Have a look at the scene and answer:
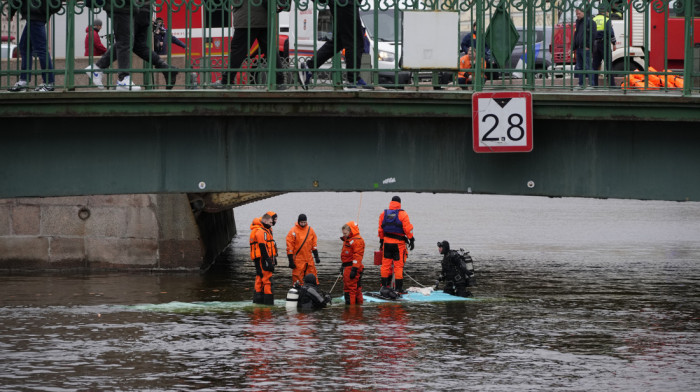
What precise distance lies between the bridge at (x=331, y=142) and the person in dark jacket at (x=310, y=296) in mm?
12074

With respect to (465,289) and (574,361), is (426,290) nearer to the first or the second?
(465,289)

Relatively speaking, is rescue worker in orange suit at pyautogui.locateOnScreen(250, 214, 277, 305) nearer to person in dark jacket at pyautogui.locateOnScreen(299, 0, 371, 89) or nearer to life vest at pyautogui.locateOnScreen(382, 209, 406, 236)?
life vest at pyautogui.locateOnScreen(382, 209, 406, 236)

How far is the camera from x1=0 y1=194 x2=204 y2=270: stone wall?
33.2 m

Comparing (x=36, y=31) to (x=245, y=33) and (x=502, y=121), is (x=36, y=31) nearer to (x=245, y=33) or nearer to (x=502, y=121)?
(x=245, y=33)

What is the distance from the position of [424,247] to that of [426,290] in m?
15.5

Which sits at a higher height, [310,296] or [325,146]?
A: [325,146]

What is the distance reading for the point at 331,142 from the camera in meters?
12.9

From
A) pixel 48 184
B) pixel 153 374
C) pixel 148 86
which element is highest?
pixel 148 86

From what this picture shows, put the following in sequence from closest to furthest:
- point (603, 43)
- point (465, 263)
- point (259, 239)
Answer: point (603, 43) < point (259, 239) < point (465, 263)

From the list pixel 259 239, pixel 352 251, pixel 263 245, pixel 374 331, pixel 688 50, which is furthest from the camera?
pixel 352 251

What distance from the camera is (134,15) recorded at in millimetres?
13992

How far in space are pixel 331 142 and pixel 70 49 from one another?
2820mm

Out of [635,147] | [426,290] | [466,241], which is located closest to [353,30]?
[635,147]

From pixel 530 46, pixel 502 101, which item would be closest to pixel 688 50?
pixel 530 46
